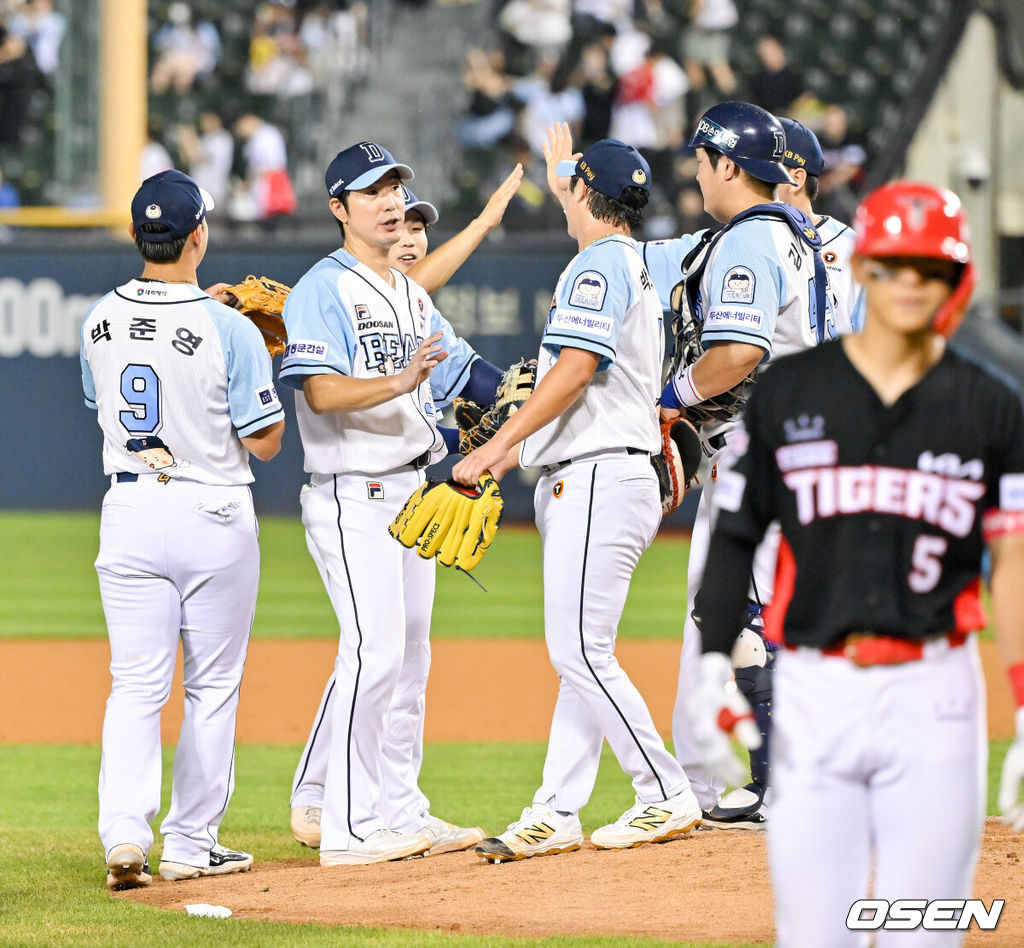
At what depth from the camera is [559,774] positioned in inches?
187

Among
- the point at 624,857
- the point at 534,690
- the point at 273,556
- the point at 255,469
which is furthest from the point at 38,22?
the point at 624,857

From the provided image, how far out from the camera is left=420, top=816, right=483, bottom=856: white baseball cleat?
16.4 ft

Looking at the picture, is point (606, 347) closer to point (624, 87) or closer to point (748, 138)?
point (748, 138)

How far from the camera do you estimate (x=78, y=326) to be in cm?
1545

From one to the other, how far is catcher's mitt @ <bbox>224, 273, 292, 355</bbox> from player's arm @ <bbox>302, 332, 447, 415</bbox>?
0.35m

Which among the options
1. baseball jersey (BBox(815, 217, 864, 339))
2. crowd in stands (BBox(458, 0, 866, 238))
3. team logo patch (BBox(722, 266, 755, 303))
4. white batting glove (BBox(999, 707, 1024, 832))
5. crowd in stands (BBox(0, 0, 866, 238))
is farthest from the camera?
crowd in stands (BBox(0, 0, 866, 238))

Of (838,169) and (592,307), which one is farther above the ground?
(838,169)

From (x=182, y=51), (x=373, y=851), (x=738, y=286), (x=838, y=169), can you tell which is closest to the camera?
(x=373, y=851)

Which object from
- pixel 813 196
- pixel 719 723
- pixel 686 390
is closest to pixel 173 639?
pixel 686 390

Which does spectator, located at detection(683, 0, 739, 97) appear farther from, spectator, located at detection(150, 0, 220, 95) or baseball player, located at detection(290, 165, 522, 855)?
baseball player, located at detection(290, 165, 522, 855)

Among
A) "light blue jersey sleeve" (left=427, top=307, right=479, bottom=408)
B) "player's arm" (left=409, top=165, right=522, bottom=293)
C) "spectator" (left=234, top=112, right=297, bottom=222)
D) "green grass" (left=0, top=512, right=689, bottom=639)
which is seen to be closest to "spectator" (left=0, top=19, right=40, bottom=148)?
"spectator" (left=234, top=112, right=297, bottom=222)

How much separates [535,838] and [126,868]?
1.15m

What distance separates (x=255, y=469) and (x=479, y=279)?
2.82m

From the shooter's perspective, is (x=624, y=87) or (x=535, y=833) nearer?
(x=535, y=833)
